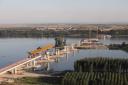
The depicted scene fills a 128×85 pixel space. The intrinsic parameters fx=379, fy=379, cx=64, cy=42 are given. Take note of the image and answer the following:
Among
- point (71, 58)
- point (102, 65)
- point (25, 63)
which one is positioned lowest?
point (71, 58)

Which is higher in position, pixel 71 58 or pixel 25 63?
pixel 25 63

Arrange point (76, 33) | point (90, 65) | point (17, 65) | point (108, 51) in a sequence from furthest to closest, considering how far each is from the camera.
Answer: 1. point (76, 33)
2. point (108, 51)
3. point (17, 65)
4. point (90, 65)

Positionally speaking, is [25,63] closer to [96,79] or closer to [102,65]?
[102,65]

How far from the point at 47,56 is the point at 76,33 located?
2607 cm

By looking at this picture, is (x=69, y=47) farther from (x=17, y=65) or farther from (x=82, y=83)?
(x=82, y=83)

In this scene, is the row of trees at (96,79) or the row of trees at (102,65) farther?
the row of trees at (102,65)

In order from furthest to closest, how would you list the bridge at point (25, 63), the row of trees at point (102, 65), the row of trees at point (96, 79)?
the bridge at point (25, 63)
the row of trees at point (102, 65)
the row of trees at point (96, 79)

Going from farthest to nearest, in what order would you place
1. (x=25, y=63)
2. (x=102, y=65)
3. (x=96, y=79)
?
1. (x=25, y=63)
2. (x=102, y=65)
3. (x=96, y=79)

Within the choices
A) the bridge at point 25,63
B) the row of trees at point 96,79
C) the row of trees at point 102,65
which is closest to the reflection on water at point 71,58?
the bridge at point 25,63

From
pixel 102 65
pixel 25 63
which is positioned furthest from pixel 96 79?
pixel 25 63

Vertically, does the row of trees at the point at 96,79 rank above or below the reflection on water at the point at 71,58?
above

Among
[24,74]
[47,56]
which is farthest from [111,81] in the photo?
[47,56]

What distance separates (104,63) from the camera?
15.5m

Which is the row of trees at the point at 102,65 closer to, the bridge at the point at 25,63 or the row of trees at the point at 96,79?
the row of trees at the point at 96,79
